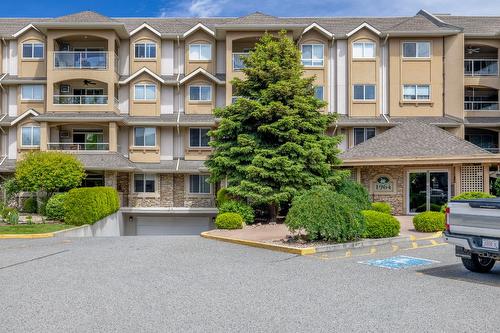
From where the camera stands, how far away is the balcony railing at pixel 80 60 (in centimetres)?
3177

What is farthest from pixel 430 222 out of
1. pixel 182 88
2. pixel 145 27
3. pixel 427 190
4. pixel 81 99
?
pixel 81 99

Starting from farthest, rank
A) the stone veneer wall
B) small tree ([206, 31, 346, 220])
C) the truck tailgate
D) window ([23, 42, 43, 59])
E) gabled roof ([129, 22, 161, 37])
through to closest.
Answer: window ([23, 42, 43, 59]) < gabled roof ([129, 22, 161, 37]) < the stone veneer wall < small tree ([206, 31, 346, 220]) < the truck tailgate

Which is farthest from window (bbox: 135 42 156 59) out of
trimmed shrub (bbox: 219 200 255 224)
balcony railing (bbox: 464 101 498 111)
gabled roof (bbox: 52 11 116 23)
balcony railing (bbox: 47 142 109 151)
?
balcony railing (bbox: 464 101 498 111)

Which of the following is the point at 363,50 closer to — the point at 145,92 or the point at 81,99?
the point at 145,92

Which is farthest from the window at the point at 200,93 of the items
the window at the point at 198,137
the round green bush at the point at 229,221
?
the round green bush at the point at 229,221

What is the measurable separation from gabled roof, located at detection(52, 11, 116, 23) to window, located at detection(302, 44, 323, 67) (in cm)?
1258

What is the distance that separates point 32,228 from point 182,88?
15.8 m

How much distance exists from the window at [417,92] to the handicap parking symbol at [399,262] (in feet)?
70.6

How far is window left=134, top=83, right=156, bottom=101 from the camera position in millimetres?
32844

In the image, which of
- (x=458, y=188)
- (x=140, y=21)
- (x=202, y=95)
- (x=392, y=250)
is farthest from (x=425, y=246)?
(x=140, y=21)

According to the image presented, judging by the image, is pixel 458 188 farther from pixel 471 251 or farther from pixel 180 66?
pixel 180 66

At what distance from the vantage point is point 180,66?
33.9 meters

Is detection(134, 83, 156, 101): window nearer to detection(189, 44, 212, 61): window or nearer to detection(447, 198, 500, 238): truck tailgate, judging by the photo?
detection(189, 44, 212, 61): window

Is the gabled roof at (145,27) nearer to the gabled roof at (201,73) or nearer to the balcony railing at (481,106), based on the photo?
the gabled roof at (201,73)
